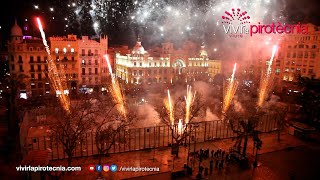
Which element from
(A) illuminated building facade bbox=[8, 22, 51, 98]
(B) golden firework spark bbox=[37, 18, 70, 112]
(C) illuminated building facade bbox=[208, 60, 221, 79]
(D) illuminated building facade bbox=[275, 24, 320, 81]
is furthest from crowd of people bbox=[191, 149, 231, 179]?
(C) illuminated building facade bbox=[208, 60, 221, 79]

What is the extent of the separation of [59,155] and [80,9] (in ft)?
126

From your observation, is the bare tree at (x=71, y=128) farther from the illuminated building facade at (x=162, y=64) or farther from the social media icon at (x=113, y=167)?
the illuminated building facade at (x=162, y=64)

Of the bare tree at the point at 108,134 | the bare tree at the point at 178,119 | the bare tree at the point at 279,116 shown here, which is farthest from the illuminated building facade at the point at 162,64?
the bare tree at the point at 108,134

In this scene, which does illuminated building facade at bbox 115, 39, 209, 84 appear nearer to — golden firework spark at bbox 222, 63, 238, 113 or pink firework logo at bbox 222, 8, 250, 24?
golden firework spark at bbox 222, 63, 238, 113

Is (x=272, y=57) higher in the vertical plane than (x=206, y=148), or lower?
higher

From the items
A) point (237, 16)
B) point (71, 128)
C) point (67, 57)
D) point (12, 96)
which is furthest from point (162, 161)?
point (67, 57)

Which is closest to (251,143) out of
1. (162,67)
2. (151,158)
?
(151,158)

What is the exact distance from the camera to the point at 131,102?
48.8 meters

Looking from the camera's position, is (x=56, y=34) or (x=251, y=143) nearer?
(x=251, y=143)

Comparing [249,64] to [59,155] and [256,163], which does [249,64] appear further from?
[59,155]

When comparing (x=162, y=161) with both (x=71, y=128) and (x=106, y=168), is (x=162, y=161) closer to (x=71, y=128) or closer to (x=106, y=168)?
(x=106, y=168)

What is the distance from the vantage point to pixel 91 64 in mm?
59156

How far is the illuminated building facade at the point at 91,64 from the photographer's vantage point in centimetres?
5812

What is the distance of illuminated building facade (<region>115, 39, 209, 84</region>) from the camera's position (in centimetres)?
7456
